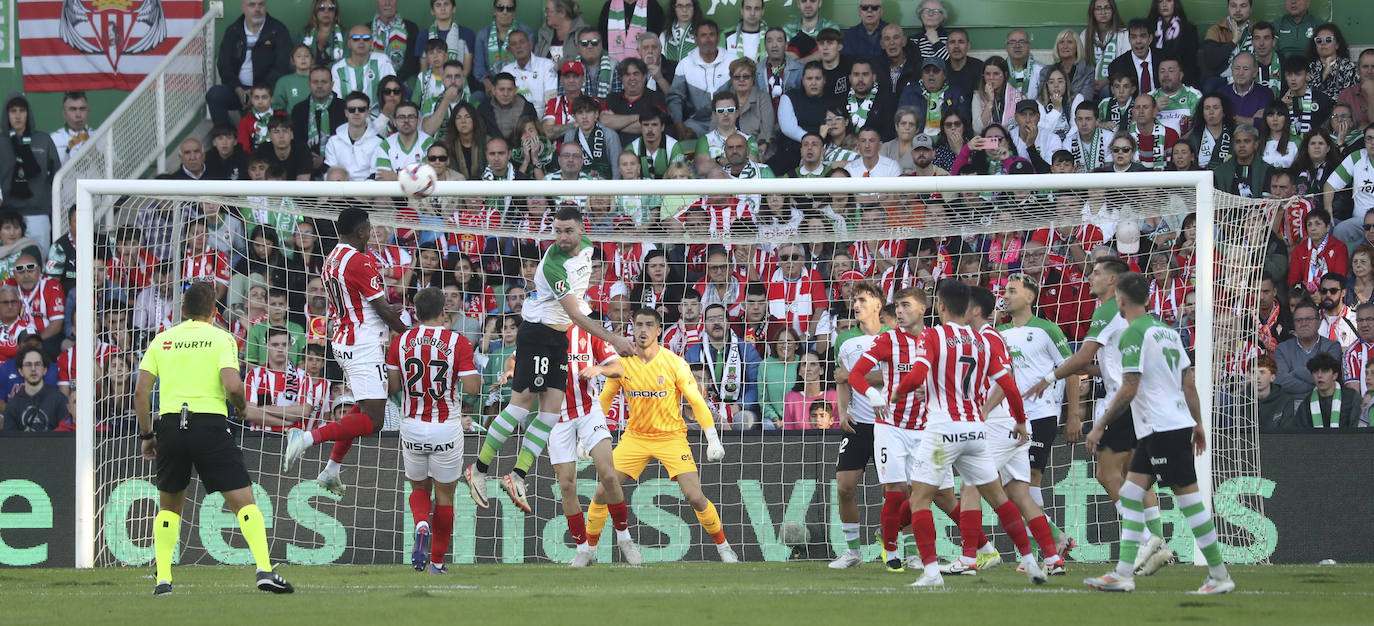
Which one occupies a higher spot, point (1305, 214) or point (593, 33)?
point (593, 33)

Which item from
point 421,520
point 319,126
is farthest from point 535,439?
point 319,126

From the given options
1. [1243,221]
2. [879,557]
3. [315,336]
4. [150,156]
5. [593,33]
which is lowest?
[879,557]

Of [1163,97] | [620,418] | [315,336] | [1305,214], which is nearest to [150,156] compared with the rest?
[315,336]

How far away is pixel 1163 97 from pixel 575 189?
291 inches

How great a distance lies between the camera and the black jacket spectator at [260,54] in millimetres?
17984

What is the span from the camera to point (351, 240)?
36.8ft

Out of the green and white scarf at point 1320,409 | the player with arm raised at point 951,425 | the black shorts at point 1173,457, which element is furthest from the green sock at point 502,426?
the green and white scarf at point 1320,409

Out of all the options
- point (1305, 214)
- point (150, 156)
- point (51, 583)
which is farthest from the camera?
point (150, 156)

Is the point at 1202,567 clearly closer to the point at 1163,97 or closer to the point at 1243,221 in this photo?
the point at 1243,221

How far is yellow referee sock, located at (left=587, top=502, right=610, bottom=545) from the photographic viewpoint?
11.9 meters

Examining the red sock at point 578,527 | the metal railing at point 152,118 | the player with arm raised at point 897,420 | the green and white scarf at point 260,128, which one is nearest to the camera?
the player with arm raised at point 897,420

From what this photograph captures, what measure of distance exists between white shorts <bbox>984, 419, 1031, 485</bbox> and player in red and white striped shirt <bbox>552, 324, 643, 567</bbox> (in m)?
2.90

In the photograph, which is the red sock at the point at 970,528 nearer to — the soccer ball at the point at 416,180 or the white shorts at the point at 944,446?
the white shorts at the point at 944,446

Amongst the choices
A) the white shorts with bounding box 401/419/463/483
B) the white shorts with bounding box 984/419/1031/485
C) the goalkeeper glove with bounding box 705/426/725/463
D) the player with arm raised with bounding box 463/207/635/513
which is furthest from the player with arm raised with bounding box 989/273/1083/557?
the white shorts with bounding box 401/419/463/483
